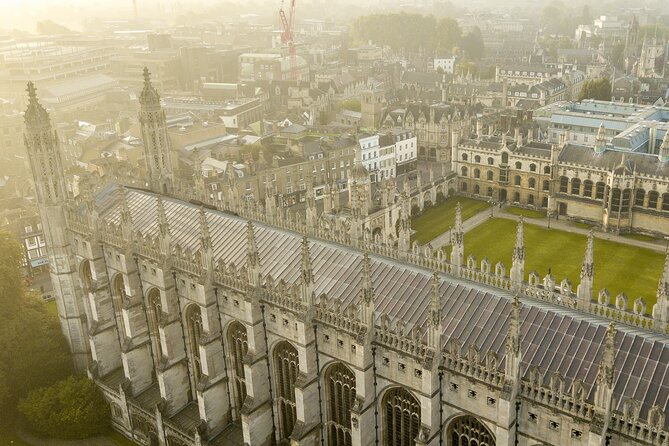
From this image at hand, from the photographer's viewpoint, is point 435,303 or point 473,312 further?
point 473,312

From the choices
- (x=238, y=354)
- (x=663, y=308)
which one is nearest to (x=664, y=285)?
(x=663, y=308)

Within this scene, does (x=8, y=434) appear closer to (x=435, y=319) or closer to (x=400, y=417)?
(x=400, y=417)

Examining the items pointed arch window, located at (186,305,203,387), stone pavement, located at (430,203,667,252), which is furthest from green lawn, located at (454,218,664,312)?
pointed arch window, located at (186,305,203,387)

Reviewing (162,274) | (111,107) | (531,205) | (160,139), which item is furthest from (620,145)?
(111,107)

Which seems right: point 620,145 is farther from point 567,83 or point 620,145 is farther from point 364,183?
point 567,83

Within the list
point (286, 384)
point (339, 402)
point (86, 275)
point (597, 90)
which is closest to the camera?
point (339, 402)
